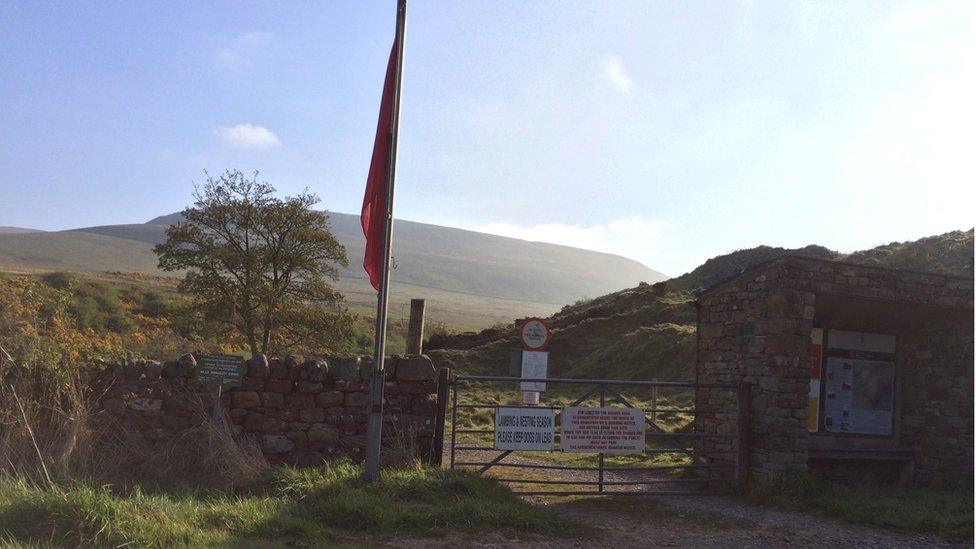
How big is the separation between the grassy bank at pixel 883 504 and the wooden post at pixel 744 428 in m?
0.35

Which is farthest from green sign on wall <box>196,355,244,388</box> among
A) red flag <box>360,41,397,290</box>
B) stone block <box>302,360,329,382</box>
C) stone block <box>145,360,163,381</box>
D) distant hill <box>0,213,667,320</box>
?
distant hill <box>0,213,667,320</box>

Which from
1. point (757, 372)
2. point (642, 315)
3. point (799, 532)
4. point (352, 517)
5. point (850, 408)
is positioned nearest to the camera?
point (352, 517)

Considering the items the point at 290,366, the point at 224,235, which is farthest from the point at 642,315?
the point at 290,366

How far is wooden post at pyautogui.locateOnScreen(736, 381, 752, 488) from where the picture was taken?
11.1m

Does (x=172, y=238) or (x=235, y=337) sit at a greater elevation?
(x=172, y=238)

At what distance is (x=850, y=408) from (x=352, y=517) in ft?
26.4

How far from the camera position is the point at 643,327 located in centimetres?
3216

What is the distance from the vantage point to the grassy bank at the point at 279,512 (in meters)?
6.46

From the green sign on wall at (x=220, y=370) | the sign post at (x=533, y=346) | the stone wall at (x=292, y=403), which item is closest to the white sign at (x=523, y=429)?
the stone wall at (x=292, y=403)

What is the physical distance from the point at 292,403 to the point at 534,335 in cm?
598

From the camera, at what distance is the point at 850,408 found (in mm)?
12258

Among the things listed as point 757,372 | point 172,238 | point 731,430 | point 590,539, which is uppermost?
point 172,238

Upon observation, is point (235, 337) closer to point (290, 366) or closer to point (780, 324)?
point (290, 366)

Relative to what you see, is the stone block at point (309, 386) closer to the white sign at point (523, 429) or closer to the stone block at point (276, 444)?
the stone block at point (276, 444)
